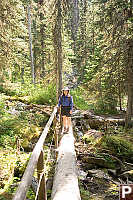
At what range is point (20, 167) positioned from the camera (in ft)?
21.2

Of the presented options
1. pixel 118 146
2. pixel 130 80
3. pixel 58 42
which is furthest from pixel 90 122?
pixel 58 42

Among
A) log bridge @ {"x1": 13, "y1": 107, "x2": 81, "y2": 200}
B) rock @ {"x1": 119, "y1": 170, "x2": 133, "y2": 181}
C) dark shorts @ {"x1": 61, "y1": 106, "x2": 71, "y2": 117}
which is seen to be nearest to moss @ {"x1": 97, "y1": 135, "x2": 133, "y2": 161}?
rock @ {"x1": 119, "y1": 170, "x2": 133, "y2": 181}

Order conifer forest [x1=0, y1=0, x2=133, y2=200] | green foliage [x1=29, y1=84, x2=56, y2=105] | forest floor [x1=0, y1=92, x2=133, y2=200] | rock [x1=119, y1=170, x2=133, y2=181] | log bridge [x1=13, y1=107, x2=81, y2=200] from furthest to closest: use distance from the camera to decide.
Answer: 1. green foliage [x1=29, y1=84, x2=56, y2=105]
2. rock [x1=119, y1=170, x2=133, y2=181]
3. conifer forest [x1=0, y1=0, x2=133, y2=200]
4. forest floor [x1=0, y1=92, x2=133, y2=200]
5. log bridge [x1=13, y1=107, x2=81, y2=200]

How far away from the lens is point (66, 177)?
178 inches

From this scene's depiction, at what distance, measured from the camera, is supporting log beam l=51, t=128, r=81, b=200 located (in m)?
3.70

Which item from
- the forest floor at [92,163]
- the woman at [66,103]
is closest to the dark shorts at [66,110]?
the woman at [66,103]

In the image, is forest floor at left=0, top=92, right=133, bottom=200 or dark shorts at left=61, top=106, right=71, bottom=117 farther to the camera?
dark shorts at left=61, top=106, right=71, bottom=117

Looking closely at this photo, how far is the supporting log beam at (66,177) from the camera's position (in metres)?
3.70

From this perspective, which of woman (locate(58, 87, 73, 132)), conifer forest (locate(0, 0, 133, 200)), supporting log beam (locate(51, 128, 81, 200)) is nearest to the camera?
supporting log beam (locate(51, 128, 81, 200))

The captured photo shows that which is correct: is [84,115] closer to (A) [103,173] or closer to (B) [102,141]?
(B) [102,141]

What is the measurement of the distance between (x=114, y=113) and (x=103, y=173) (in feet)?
33.7

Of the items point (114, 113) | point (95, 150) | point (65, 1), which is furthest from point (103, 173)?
point (65, 1)

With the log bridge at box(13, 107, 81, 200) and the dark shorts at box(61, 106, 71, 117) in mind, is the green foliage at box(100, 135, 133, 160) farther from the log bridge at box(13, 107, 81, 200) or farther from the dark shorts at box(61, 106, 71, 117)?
the log bridge at box(13, 107, 81, 200)

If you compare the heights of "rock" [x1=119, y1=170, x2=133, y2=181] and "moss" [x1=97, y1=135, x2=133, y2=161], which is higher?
"moss" [x1=97, y1=135, x2=133, y2=161]
